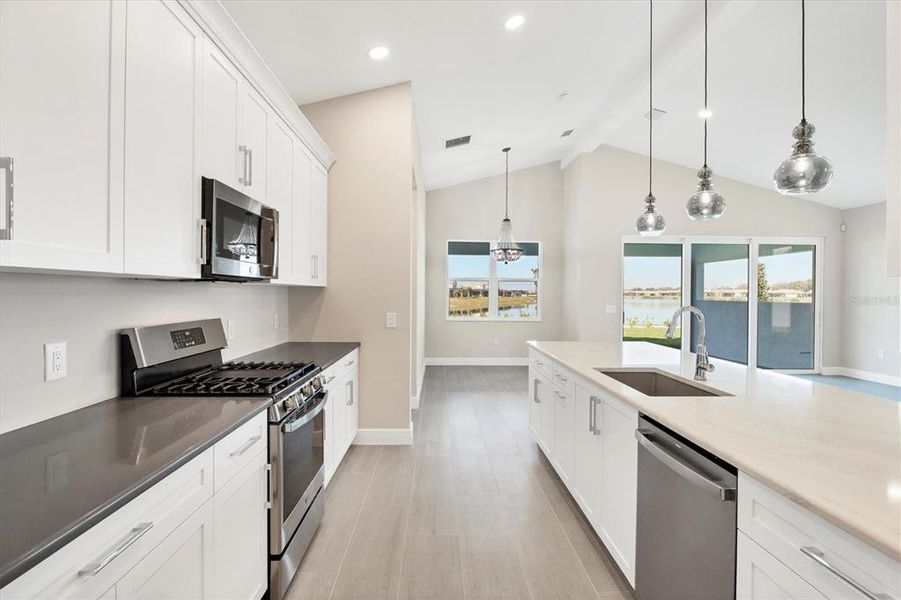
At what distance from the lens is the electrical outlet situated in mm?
1402

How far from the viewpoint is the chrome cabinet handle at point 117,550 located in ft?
2.72

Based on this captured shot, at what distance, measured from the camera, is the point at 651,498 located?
158cm

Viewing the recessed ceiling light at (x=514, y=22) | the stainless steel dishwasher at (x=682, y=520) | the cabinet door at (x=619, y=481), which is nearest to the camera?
the stainless steel dishwasher at (x=682, y=520)

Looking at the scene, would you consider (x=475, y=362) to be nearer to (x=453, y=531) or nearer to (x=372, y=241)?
(x=372, y=241)

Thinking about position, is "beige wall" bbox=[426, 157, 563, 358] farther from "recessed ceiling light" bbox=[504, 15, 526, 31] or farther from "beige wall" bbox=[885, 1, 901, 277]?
"beige wall" bbox=[885, 1, 901, 277]

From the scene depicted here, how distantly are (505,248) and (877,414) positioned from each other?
15.7 ft

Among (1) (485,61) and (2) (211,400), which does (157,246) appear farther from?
(1) (485,61)

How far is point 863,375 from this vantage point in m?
6.90

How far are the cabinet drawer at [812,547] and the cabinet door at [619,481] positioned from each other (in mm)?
631

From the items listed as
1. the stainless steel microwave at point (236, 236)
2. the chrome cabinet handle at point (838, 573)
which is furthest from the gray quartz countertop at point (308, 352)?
the chrome cabinet handle at point (838, 573)

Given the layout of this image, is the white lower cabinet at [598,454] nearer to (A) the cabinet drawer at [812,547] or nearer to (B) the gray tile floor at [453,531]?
(B) the gray tile floor at [453,531]

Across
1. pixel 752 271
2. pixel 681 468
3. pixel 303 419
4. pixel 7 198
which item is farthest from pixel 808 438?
pixel 752 271

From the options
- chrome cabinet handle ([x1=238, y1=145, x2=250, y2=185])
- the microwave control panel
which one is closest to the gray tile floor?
the microwave control panel

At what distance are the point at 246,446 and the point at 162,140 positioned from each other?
1.15 m
